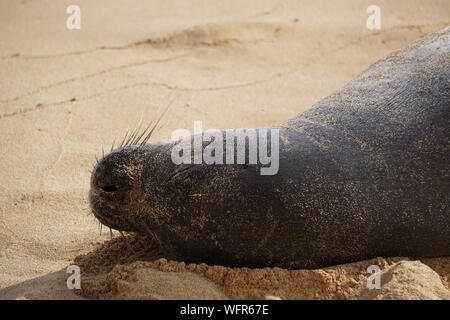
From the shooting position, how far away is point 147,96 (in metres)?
5.11

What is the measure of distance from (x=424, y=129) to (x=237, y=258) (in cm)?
101

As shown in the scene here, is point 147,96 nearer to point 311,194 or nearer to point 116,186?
point 116,186

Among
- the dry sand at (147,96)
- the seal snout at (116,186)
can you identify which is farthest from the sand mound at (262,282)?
the seal snout at (116,186)

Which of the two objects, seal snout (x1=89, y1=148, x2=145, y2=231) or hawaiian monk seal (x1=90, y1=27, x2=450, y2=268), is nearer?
hawaiian monk seal (x1=90, y1=27, x2=450, y2=268)

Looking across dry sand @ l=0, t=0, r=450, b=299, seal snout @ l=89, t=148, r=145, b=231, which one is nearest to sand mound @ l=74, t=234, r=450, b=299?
dry sand @ l=0, t=0, r=450, b=299

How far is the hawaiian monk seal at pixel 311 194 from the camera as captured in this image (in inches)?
104

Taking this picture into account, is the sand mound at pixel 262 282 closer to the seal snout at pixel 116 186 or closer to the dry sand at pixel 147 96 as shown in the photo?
the dry sand at pixel 147 96

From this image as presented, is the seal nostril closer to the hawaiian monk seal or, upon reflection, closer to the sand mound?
the hawaiian monk seal

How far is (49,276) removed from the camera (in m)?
3.03

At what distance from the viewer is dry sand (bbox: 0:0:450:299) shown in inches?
105
